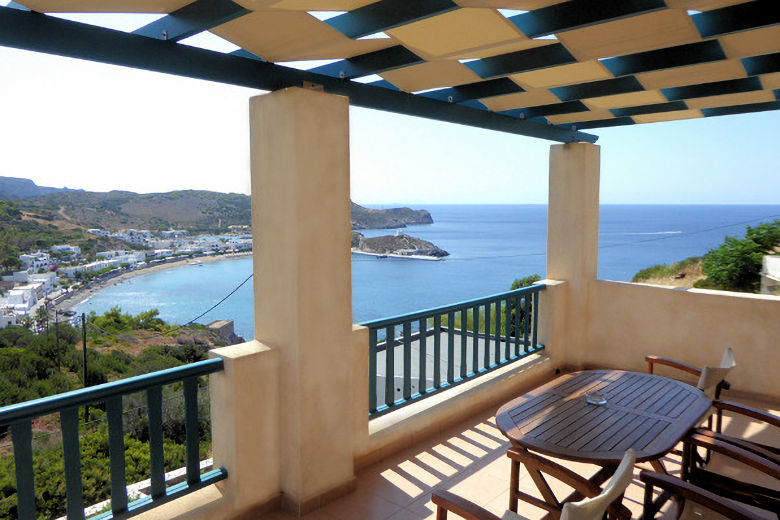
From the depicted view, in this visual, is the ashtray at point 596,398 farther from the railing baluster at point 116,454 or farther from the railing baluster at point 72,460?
the railing baluster at point 72,460

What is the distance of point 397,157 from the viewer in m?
56.2

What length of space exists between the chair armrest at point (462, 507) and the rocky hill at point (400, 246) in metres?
19.2

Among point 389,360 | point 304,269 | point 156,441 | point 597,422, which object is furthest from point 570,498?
point 156,441

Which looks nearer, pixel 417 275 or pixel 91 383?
pixel 91 383

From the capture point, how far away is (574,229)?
228 inches

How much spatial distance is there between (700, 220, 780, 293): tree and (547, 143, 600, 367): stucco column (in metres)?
9.27

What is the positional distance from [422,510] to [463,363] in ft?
5.81

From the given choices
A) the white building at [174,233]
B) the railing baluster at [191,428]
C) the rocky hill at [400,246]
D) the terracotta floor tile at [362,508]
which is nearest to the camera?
the railing baluster at [191,428]

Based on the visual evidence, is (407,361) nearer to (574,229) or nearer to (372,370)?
(372,370)

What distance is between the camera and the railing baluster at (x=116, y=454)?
7.89 ft

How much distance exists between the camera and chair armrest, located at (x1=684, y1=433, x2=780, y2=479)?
2.45 metres

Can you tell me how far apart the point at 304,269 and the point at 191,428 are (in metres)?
1.06

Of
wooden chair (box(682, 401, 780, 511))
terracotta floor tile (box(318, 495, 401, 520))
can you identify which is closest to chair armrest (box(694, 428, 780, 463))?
wooden chair (box(682, 401, 780, 511))

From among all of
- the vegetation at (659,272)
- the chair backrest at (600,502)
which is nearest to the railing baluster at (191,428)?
the chair backrest at (600,502)
